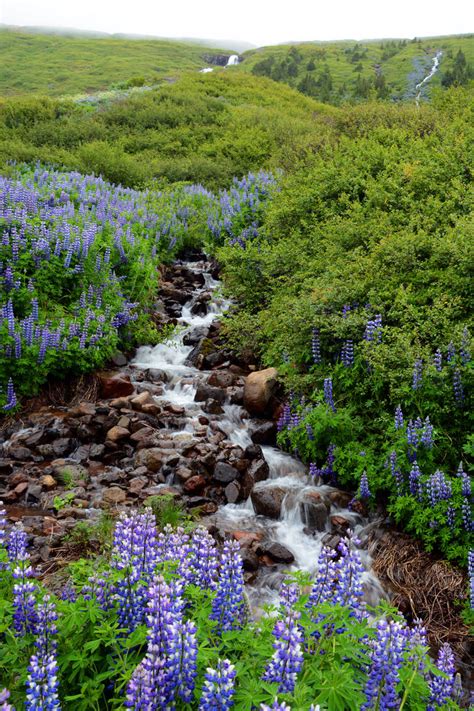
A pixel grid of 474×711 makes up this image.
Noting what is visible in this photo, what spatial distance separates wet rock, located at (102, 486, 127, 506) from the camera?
5527mm

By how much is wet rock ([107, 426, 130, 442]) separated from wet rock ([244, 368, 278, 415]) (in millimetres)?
1722

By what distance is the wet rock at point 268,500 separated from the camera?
5594 millimetres

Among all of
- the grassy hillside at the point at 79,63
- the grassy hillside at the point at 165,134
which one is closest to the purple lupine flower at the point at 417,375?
the grassy hillside at the point at 165,134

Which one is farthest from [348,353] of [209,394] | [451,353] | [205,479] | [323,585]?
[323,585]

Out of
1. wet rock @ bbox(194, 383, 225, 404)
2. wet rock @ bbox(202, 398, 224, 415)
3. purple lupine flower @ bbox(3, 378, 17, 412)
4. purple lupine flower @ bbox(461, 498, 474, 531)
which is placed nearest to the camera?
purple lupine flower @ bbox(461, 498, 474, 531)

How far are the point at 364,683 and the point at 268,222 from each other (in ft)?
33.6

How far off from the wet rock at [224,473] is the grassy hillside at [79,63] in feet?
129

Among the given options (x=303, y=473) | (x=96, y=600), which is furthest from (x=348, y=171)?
(x=96, y=600)

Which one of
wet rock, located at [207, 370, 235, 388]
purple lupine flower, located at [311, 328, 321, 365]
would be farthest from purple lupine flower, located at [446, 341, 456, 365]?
wet rock, located at [207, 370, 235, 388]

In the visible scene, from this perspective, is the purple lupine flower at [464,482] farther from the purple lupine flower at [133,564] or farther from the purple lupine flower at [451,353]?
the purple lupine flower at [133,564]

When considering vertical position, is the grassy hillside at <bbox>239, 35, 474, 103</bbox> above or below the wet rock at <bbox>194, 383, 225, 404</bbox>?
above

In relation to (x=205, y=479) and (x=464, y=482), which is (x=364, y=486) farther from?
(x=205, y=479)

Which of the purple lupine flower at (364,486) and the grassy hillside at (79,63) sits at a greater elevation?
the grassy hillside at (79,63)

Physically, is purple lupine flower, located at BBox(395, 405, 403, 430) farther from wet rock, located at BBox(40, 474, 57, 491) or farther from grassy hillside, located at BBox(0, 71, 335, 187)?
grassy hillside, located at BBox(0, 71, 335, 187)
